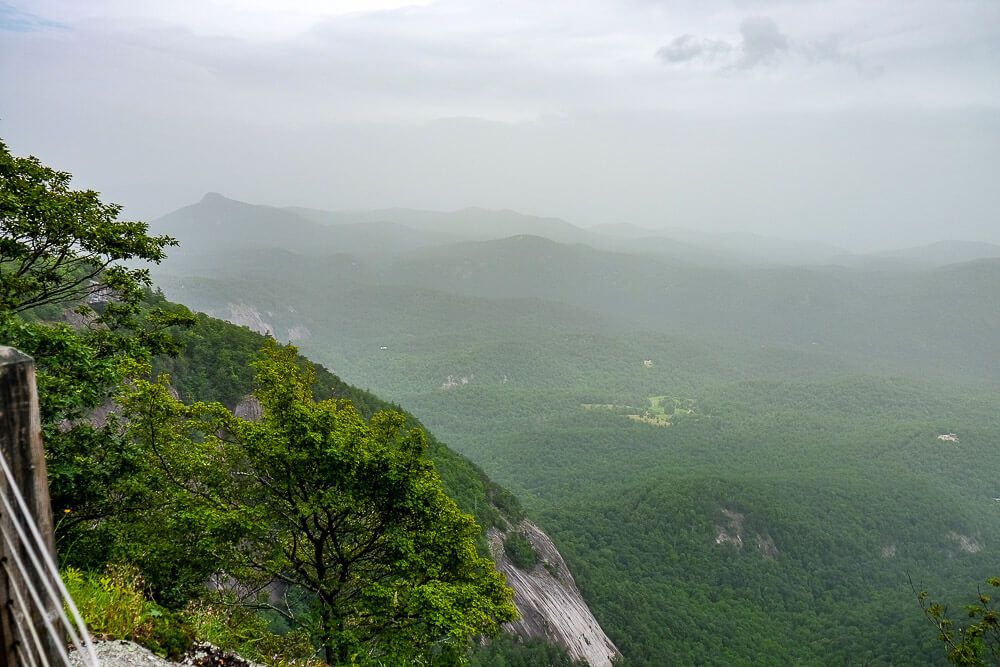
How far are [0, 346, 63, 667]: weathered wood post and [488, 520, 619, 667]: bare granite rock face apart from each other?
38399mm

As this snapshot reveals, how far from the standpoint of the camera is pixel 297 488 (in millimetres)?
13242

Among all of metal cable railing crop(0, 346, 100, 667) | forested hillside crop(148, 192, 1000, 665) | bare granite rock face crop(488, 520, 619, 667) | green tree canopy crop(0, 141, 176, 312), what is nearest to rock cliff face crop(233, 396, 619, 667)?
bare granite rock face crop(488, 520, 619, 667)

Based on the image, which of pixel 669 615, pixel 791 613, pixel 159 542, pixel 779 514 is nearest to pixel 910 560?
pixel 779 514

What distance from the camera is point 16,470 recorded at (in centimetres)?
486

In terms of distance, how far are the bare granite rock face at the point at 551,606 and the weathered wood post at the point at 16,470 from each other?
38.4 m

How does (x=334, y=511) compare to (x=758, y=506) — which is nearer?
(x=334, y=511)

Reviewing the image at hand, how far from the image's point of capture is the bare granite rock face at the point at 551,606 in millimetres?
43375

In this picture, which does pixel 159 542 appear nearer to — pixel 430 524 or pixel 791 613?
pixel 430 524

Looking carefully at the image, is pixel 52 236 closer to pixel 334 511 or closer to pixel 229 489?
pixel 229 489

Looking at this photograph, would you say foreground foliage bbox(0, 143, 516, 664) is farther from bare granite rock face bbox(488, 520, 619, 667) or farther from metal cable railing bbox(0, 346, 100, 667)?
bare granite rock face bbox(488, 520, 619, 667)

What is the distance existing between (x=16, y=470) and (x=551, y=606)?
49.0 meters

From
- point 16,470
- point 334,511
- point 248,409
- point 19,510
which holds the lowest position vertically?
point 248,409

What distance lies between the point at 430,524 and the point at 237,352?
3890 centimetres

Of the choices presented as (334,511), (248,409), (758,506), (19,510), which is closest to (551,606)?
(248,409)
